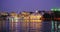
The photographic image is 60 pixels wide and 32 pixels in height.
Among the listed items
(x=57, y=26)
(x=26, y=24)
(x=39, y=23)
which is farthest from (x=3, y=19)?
(x=57, y=26)

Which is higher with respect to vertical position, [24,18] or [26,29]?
[24,18]

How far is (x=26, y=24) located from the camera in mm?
3346

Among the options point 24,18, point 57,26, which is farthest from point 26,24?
point 57,26

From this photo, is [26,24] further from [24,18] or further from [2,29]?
[2,29]

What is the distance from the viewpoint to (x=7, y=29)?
341 cm

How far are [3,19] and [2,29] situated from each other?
0.20 m

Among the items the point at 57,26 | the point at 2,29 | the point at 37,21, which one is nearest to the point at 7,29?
the point at 2,29

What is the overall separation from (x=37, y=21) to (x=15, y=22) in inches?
16.1

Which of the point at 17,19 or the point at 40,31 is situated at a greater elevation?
the point at 17,19

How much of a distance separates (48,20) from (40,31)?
0.84 ft

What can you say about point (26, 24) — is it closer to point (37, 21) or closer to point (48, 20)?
point (37, 21)

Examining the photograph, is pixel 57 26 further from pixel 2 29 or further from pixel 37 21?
pixel 2 29

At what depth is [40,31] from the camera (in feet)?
11.1

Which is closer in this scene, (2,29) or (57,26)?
(57,26)
